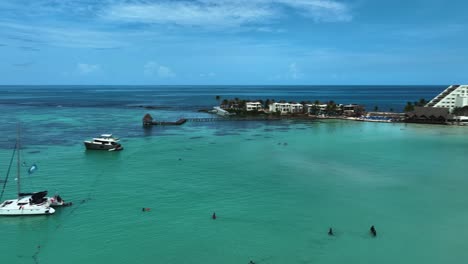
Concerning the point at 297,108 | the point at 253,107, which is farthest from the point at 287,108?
the point at 253,107

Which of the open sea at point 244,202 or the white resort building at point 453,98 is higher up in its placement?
the white resort building at point 453,98

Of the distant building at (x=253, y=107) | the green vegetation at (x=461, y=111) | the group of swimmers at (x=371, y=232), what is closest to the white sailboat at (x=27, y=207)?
the group of swimmers at (x=371, y=232)

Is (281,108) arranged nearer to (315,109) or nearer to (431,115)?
(315,109)

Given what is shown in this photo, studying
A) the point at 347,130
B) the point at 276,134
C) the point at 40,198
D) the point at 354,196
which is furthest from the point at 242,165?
the point at 347,130

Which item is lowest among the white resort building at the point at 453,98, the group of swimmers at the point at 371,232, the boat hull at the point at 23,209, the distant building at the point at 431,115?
the group of swimmers at the point at 371,232

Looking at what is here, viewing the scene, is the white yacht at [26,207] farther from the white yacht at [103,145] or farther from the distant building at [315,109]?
the distant building at [315,109]

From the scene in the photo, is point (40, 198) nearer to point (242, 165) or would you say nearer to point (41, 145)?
point (242, 165)

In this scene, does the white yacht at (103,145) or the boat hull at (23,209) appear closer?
the boat hull at (23,209)
